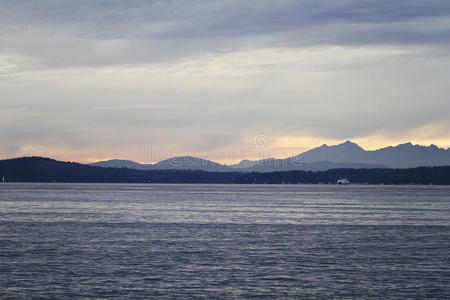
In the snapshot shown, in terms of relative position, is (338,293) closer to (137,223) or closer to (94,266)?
(94,266)

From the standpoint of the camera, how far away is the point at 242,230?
74.7 meters

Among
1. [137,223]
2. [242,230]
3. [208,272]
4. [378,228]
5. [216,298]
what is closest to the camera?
[216,298]

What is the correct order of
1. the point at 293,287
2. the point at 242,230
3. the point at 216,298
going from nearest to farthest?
1. the point at 216,298
2. the point at 293,287
3. the point at 242,230

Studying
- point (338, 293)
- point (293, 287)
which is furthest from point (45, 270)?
point (338, 293)

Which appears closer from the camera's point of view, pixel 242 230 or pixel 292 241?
pixel 292 241

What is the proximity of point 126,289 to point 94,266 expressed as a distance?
8.84 meters

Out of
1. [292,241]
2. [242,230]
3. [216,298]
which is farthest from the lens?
[242,230]

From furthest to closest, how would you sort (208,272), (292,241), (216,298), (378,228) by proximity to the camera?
(378,228)
(292,241)
(208,272)
(216,298)

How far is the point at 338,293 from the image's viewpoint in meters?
35.0

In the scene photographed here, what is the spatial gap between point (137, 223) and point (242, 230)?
716 inches

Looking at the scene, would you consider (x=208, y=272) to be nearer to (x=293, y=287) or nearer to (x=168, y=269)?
(x=168, y=269)

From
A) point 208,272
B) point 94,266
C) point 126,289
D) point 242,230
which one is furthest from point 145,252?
point 242,230

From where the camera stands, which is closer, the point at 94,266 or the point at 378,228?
the point at 94,266

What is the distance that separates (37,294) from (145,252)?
703 inches
